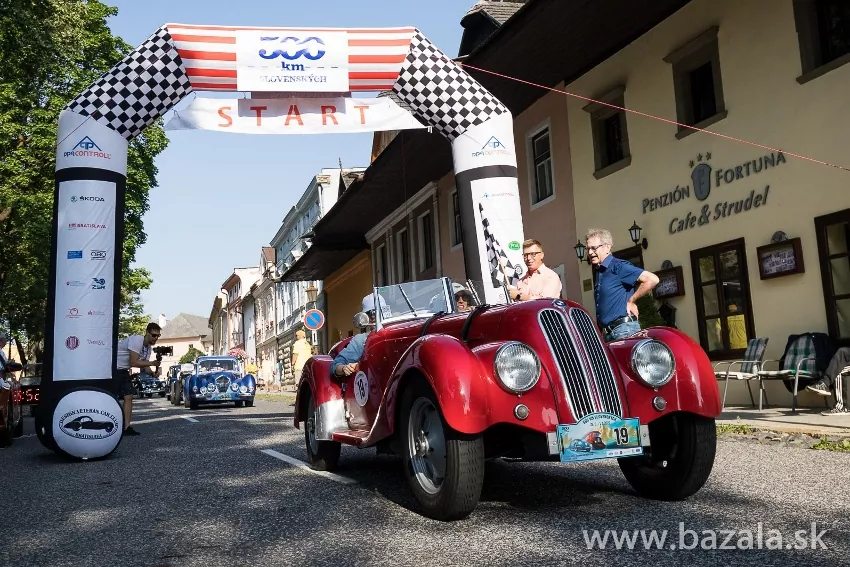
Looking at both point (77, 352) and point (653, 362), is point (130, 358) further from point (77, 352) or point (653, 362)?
point (653, 362)

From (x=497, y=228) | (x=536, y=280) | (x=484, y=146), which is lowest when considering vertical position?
(x=536, y=280)

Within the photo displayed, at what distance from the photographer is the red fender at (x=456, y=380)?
4.49 meters

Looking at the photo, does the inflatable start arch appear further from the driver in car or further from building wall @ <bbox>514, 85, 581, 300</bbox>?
building wall @ <bbox>514, 85, 581, 300</bbox>

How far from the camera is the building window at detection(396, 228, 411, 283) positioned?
28453 millimetres

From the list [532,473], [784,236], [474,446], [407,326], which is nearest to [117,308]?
[407,326]

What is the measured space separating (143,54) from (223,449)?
15.2 feet

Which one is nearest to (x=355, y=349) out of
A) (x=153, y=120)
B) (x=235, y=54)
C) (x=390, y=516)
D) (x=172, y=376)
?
(x=390, y=516)

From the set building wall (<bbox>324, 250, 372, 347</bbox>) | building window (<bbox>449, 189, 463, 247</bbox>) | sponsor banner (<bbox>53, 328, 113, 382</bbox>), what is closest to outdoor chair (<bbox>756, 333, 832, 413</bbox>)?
Result: sponsor banner (<bbox>53, 328, 113, 382</bbox>)

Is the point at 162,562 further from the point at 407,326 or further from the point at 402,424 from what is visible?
the point at 407,326

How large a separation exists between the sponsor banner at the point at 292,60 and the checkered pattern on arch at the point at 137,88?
788mm

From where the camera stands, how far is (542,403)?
4.59 meters

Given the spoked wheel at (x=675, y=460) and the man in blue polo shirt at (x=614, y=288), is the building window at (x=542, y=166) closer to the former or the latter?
the man in blue polo shirt at (x=614, y=288)

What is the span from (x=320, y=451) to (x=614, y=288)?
112 inches

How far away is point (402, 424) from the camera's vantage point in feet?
17.0
